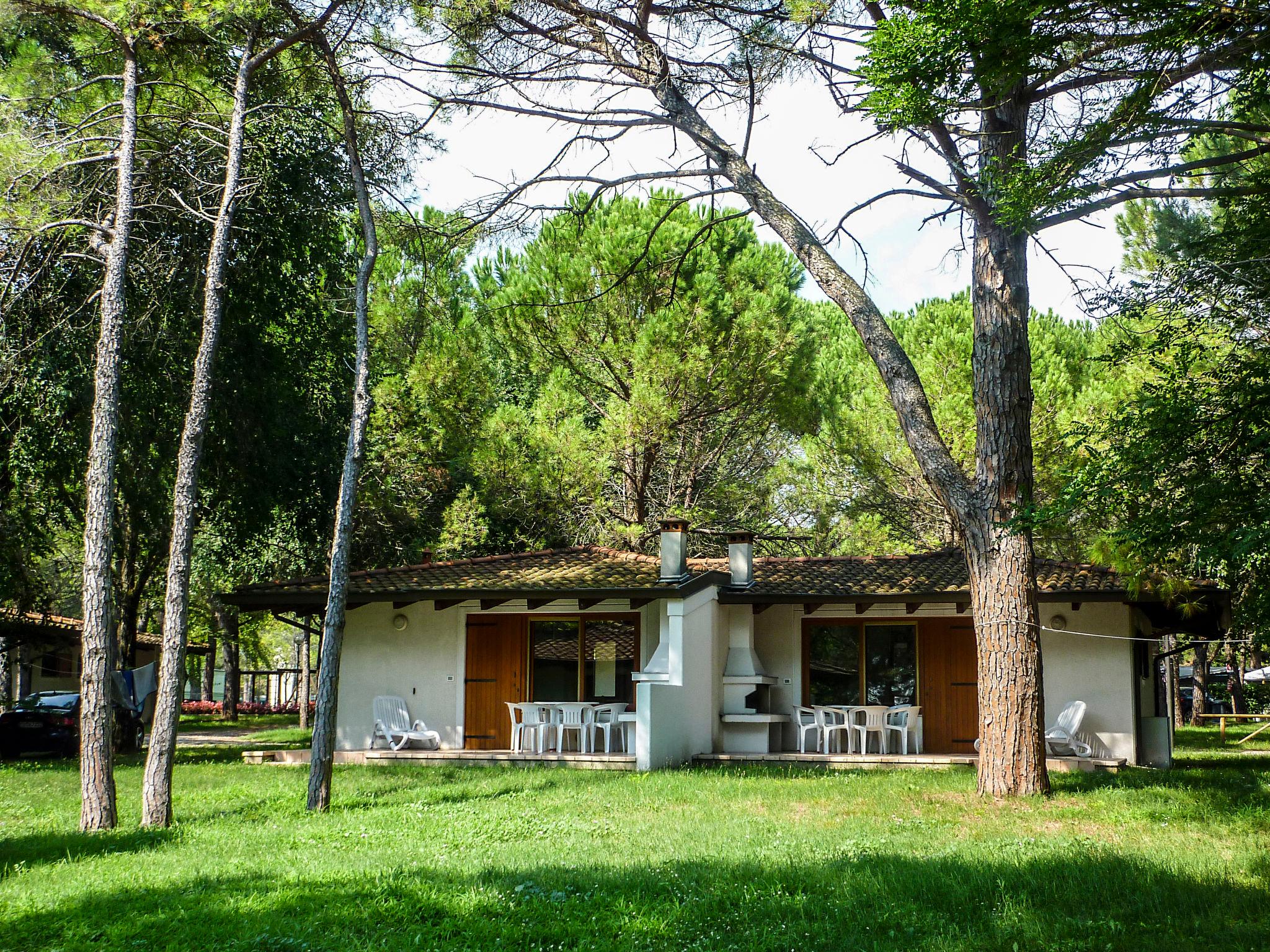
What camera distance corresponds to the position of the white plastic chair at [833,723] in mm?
14211

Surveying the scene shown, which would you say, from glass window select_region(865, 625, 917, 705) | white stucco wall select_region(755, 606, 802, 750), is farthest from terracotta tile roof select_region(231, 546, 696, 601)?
glass window select_region(865, 625, 917, 705)

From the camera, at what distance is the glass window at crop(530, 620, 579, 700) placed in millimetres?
15602

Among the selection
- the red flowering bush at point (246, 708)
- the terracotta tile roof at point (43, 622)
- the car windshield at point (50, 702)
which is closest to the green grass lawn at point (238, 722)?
the red flowering bush at point (246, 708)

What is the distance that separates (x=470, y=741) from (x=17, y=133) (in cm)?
954

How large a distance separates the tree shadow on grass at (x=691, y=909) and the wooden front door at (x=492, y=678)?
28.3 feet

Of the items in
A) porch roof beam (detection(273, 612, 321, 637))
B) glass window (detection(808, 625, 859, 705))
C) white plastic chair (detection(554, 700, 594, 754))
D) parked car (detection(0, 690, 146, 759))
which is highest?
porch roof beam (detection(273, 612, 321, 637))

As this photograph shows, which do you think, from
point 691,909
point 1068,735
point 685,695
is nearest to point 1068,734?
point 1068,735

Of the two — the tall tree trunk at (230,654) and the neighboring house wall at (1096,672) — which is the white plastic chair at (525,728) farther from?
the tall tree trunk at (230,654)

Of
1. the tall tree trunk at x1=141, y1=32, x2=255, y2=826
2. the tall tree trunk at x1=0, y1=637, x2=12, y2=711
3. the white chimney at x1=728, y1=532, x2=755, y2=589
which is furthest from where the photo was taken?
the tall tree trunk at x1=0, y1=637, x2=12, y2=711

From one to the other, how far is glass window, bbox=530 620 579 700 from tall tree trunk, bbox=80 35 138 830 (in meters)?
7.36

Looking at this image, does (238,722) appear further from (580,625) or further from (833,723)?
(833,723)

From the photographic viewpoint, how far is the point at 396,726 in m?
15.0

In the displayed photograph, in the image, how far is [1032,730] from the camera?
984cm

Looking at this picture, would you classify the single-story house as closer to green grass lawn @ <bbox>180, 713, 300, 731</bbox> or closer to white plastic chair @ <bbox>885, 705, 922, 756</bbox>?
white plastic chair @ <bbox>885, 705, 922, 756</bbox>
